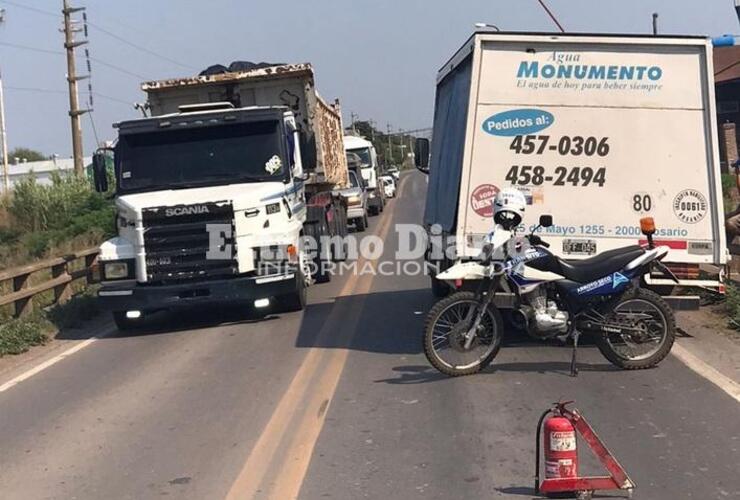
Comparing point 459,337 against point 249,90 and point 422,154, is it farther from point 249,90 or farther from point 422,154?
point 249,90

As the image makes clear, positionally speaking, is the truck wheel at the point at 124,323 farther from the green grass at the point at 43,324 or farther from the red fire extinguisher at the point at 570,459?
the red fire extinguisher at the point at 570,459

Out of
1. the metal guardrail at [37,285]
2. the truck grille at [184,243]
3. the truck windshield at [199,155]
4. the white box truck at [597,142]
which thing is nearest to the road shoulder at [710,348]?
the white box truck at [597,142]

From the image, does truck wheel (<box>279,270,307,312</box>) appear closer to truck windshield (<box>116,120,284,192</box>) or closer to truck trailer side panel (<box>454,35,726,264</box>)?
truck windshield (<box>116,120,284,192</box>)

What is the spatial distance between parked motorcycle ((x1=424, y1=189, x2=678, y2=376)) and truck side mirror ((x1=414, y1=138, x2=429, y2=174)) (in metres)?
4.85

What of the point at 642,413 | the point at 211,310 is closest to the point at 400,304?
the point at 211,310

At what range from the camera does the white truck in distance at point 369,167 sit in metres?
32.5

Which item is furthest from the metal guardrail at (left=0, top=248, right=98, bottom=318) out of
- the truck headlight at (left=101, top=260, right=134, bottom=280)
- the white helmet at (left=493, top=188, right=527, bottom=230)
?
the white helmet at (left=493, top=188, right=527, bottom=230)

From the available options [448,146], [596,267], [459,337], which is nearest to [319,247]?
[448,146]

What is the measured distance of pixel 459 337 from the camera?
781cm

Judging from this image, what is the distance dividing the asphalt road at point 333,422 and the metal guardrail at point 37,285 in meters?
2.55

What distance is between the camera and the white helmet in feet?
25.2

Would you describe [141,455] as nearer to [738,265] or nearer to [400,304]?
[400,304]

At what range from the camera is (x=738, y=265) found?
12.2 m

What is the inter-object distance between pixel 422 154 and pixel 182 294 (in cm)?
404
